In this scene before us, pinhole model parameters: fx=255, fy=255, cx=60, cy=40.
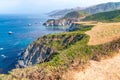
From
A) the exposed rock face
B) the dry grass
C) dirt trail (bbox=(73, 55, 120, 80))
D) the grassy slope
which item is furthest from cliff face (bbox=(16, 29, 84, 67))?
dirt trail (bbox=(73, 55, 120, 80))

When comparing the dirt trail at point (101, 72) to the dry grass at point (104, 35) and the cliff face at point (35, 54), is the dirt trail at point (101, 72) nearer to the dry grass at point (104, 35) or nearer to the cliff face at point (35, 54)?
the dry grass at point (104, 35)

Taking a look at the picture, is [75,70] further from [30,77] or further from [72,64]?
[30,77]

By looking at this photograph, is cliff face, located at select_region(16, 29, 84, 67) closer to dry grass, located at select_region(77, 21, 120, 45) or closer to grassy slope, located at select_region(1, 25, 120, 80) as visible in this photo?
dry grass, located at select_region(77, 21, 120, 45)

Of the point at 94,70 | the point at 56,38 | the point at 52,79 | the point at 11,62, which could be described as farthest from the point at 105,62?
the point at 11,62

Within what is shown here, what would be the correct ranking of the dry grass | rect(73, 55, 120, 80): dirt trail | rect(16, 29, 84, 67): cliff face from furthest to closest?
rect(16, 29, 84, 67): cliff face
the dry grass
rect(73, 55, 120, 80): dirt trail

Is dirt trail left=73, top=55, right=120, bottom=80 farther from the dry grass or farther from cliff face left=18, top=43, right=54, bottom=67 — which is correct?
cliff face left=18, top=43, right=54, bottom=67

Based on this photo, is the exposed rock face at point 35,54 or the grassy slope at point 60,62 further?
the exposed rock face at point 35,54

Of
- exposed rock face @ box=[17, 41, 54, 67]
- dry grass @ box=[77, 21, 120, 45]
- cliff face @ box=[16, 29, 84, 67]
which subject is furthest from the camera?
exposed rock face @ box=[17, 41, 54, 67]

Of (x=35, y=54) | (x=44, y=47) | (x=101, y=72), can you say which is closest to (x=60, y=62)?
(x=101, y=72)

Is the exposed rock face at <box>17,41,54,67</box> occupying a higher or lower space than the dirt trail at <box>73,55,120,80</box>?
lower

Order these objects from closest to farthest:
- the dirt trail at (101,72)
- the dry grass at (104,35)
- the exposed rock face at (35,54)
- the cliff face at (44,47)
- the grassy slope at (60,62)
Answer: the grassy slope at (60,62) → the dirt trail at (101,72) → the dry grass at (104,35) → the cliff face at (44,47) → the exposed rock face at (35,54)

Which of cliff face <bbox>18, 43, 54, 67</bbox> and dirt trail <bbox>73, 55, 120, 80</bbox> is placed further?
cliff face <bbox>18, 43, 54, 67</bbox>

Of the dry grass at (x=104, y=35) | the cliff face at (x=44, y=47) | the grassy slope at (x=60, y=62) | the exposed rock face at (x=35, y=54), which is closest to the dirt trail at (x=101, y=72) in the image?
the grassy slope at (x=60, y=62)
